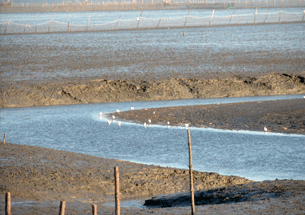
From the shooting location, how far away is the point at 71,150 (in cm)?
1523

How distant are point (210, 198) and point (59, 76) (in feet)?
63.9

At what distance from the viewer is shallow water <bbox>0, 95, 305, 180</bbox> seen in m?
13.1

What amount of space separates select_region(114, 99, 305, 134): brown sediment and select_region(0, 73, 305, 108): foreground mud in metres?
3.12

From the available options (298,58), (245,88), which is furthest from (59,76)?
(298,58)

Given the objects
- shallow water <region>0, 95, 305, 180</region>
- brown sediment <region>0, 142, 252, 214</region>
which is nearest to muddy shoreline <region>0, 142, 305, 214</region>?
brown sediment <region>0, 142, 252, 214</region>

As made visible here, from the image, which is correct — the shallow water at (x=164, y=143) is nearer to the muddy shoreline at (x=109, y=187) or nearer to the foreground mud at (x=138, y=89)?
the muddy shoreline at (x=109, y=187)

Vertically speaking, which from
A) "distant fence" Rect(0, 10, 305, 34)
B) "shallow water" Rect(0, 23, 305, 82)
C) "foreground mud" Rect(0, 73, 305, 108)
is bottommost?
"foreground mud" Rect(0, 73, 305, 108)

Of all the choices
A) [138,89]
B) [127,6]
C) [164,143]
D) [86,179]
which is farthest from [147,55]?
[127,6]

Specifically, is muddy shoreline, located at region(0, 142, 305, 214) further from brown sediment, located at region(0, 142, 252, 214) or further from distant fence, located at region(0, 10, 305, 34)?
distant fence, located at region(0, 10, 305, 34)

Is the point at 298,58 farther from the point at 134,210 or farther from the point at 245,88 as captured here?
the point at 134,210

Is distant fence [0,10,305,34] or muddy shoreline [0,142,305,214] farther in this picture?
distant fence [0,10,305,34]

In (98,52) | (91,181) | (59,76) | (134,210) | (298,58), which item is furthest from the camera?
(98,52)

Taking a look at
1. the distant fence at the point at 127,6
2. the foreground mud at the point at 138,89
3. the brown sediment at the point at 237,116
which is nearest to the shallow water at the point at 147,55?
the foreground mud at the point at 138,89

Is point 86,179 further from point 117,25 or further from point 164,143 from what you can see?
point 117,25
